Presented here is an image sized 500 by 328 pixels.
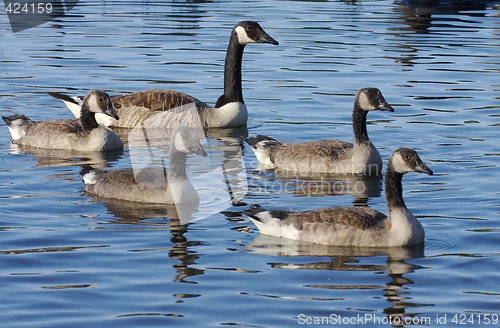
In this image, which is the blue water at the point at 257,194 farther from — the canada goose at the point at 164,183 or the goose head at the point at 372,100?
the goose head at the point at 372,100

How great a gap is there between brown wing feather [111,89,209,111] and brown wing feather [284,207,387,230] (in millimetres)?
8086

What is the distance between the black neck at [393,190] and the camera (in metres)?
13.0

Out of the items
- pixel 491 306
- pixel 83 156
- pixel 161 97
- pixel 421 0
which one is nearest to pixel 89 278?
pixel 491 306

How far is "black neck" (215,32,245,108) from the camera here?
2138 centimetres

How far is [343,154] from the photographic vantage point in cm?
1716

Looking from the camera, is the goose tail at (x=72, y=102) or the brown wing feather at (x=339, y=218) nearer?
the brown wing feather at (x=339, y=218)

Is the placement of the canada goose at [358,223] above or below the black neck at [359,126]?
below

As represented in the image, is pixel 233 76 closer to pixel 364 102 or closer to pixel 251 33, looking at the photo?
pixel 251 33

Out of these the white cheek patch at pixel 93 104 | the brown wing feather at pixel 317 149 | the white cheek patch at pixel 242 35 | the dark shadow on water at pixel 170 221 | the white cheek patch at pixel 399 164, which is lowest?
the dark shadow on water at pixel 170 221

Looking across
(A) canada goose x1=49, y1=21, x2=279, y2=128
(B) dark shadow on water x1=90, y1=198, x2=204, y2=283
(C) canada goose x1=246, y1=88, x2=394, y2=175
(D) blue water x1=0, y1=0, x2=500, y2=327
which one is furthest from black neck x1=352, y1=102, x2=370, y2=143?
(A) canada goose x1=49, y1=21, x2=279, y2=128

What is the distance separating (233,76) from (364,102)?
513cm

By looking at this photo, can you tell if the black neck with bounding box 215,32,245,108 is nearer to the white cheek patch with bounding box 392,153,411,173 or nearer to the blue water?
the blue water

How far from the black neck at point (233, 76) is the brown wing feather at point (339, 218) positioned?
8438 millimetres

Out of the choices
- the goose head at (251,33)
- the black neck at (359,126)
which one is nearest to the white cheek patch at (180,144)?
the black neck at (359,126)
